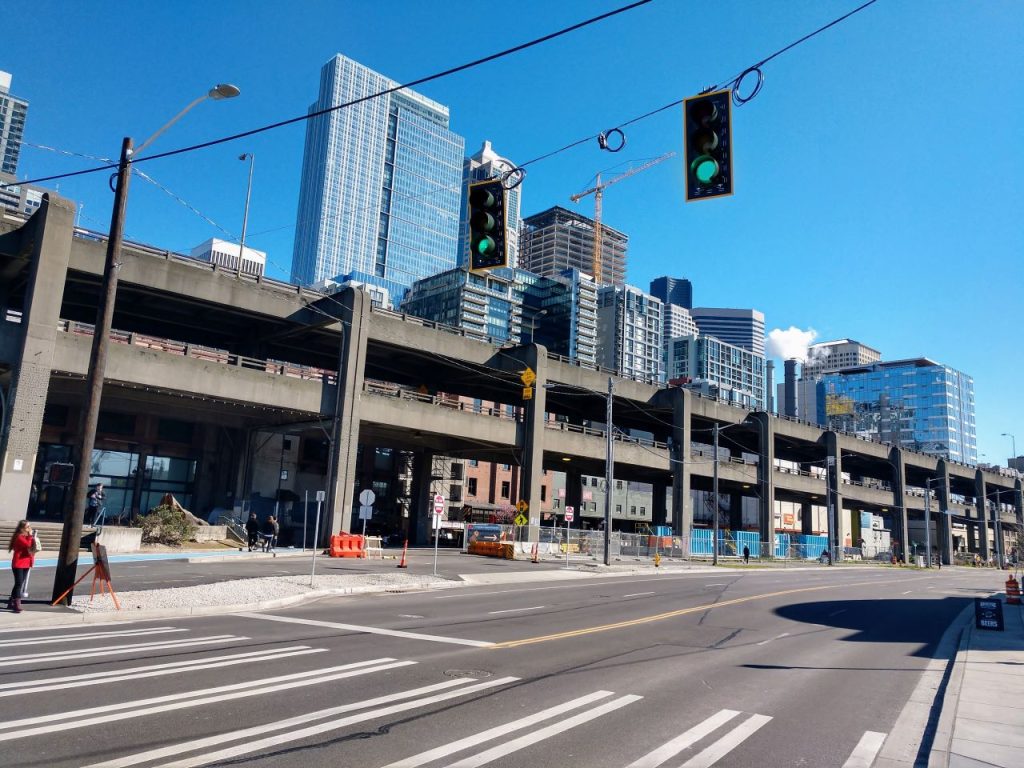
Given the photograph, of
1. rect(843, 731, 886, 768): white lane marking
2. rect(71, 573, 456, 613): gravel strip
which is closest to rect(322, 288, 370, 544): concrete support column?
rect(71, 573, 456, 613): gravel strip

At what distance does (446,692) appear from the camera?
360 inches

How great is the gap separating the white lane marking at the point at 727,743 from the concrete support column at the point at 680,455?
182 feet

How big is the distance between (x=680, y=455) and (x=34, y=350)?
49053 mm

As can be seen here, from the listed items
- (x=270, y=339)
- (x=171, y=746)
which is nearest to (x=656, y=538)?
(x=270, y=339)

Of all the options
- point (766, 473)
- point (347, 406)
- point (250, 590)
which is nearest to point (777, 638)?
point (250, 590)

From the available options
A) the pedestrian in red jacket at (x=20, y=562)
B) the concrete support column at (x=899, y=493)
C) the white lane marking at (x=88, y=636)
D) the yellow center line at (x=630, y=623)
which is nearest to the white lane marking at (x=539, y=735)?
the yellow center line at (x=630, y=623)

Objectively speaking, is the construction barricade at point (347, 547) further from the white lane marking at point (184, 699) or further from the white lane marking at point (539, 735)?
the white lane marking at point (539, 735)

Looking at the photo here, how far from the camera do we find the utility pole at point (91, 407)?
15.4 meters

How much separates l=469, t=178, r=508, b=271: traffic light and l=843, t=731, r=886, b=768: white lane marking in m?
8.01

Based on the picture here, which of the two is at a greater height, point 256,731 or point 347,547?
point 347,547

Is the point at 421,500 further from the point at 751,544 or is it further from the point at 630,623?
the point at 630,623

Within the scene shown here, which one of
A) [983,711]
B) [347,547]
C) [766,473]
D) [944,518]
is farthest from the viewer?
[944,518]

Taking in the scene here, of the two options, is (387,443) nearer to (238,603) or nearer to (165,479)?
(165,479)

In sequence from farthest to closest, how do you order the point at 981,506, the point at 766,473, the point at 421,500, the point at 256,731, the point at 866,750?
1. the point at 981,506
2. the point at 766,473
3. the point at 421,500
4. the point at 866,750
5. the point at 256,731
